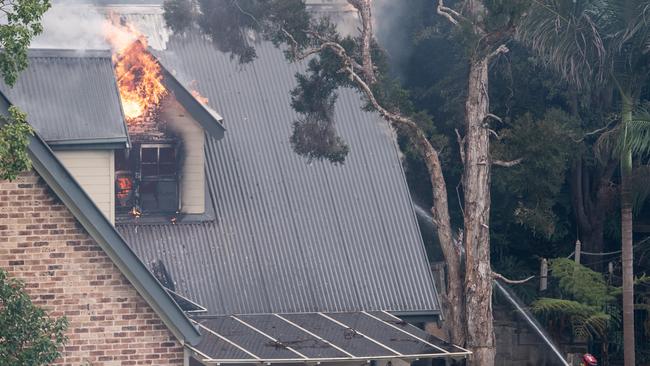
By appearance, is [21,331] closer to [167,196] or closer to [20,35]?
[20,35]

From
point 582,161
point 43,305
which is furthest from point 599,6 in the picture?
point 43,305

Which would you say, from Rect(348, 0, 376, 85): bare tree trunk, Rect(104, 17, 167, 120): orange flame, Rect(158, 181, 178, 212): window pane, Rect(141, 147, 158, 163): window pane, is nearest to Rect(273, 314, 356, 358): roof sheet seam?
Rect(158, 181, 178, 212): window pane

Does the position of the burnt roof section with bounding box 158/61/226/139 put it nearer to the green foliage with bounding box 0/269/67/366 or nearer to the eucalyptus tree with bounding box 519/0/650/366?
the eucalyptus tree with bounding box 519/0/650/366

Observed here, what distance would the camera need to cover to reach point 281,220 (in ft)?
79.6

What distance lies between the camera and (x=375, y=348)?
20125mm

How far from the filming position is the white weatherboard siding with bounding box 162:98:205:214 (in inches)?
934

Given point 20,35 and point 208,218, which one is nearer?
point 20,35

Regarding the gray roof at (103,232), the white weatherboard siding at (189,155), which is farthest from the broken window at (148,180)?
the gray roof at (103,232)

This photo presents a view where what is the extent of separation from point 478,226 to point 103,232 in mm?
8398

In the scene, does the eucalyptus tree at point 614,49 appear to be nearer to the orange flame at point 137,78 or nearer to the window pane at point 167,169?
the orange flame at point 137,78

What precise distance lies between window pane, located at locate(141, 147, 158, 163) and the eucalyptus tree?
24.9 ft

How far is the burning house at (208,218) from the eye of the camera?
1791 centimetres

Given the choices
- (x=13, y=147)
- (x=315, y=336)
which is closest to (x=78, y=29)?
(x=315, y=336)

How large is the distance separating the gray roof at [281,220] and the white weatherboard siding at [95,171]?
213cm
